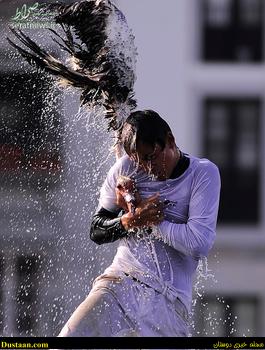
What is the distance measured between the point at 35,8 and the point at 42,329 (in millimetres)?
1172

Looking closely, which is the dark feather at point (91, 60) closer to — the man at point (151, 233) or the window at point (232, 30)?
the man at point (151, 233)

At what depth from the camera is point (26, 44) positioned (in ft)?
15.1

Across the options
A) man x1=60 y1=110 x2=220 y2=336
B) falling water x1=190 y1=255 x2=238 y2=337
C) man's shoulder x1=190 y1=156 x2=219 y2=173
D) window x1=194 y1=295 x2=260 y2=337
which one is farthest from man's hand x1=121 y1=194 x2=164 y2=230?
window x1=194 y1=295 x2=260 y2=337

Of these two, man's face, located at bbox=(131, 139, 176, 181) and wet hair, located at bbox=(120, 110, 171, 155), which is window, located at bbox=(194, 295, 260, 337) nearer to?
man's face, located at bbox=(131, 139, 176, 181)

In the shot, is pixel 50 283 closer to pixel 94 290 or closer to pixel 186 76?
pixel 94 290

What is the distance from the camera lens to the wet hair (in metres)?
4.37

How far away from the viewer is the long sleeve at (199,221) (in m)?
4.30

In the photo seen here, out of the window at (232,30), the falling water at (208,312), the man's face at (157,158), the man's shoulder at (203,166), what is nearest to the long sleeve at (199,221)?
the man's shoulder at (203,166)

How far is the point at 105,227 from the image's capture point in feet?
14.6

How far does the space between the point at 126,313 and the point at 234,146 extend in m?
0.77

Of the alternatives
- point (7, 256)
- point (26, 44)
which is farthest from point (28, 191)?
point (26, 44)

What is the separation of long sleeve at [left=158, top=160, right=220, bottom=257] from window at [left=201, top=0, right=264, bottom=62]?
1.85 ft

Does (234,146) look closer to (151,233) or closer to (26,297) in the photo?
(151,233)

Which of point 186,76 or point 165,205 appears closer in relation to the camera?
point 165,205
